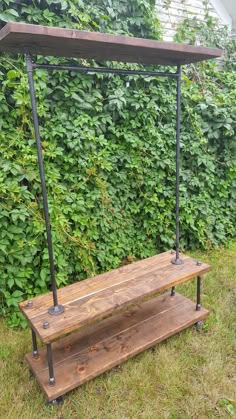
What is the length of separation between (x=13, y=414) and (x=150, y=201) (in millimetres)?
1907

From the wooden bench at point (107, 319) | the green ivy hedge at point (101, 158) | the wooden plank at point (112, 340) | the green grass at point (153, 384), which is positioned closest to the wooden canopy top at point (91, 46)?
the green ivy hedge at point (101, 158)

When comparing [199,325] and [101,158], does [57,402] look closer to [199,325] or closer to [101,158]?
[199,325]

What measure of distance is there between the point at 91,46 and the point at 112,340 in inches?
64.6

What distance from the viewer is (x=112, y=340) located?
1823mm

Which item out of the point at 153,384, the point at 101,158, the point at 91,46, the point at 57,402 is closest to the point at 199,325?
the point at 153,384

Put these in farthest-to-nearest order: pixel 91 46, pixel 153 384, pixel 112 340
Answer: pixel 112 340 → pixel 153 384 → pixel 91 46

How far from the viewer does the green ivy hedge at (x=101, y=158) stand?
6.77 feet

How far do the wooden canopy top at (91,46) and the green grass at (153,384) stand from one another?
1.71m

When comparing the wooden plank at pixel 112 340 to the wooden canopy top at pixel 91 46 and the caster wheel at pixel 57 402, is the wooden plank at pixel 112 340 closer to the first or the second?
the caster wheel at pixel 57 402

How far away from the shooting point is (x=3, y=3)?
1.90m

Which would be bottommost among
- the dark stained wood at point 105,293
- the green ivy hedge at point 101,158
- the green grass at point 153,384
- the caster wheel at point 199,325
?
the green grass at point 153,384

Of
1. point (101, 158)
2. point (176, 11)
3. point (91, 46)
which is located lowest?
point (101, 158)

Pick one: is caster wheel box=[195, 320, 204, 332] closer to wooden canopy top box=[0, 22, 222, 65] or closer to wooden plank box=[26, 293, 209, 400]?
wooden plank box=[26, 293, 209, 400]

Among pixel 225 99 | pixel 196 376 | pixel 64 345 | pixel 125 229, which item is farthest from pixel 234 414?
pixel 225 99
